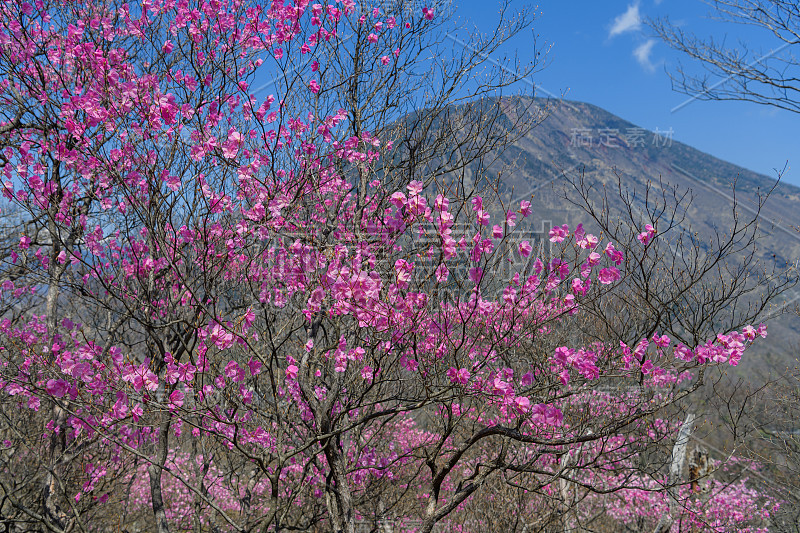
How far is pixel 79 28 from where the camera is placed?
4598 millimetres

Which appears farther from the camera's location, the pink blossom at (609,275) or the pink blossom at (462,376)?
the pink blossom at (609,275)

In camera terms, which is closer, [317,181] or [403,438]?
[317,181]

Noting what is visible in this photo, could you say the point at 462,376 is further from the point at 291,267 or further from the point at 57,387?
the point at 57,387

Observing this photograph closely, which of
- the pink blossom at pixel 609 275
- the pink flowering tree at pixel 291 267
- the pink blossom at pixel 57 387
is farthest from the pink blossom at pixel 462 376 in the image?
the pink blossom at pixel 57 387

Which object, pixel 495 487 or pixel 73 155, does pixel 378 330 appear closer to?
pixel 73 155

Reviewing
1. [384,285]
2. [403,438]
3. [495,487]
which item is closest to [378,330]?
[384,285]

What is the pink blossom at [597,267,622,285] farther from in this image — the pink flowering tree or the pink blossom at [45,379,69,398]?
the pink blossom at [45,379,69,398]

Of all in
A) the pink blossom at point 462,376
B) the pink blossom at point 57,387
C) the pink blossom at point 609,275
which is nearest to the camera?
the pink blossom at point 462,376

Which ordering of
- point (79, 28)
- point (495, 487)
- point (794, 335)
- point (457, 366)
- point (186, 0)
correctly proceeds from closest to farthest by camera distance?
point (457, 366), point (186, 0), point (79, 28), point (495, 487), point (794, 335)

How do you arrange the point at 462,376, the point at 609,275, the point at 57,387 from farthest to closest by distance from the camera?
the point at 57,387 < the point at 609,275 < the point at 462,376

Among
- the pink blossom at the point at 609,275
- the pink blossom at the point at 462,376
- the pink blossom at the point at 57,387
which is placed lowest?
the pink blossom at the point at 462,376

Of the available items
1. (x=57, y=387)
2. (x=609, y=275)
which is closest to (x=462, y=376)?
(x=609, y=275)

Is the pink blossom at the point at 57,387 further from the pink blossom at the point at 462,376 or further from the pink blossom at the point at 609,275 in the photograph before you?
the pink blossom at the point at 609,275

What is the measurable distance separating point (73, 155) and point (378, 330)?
3.30 meters
